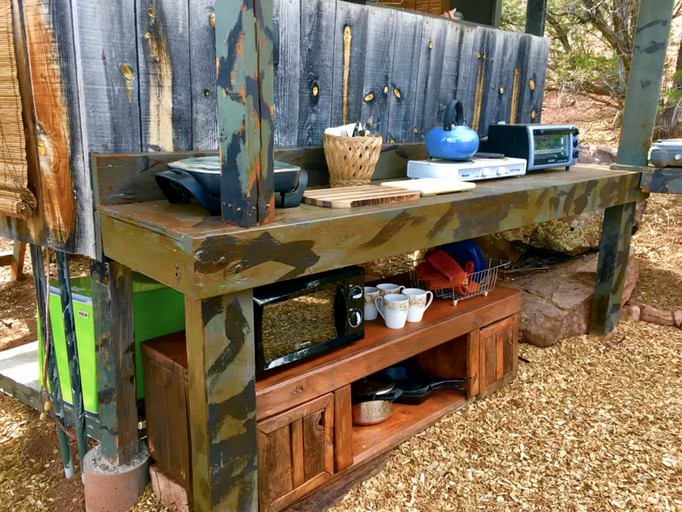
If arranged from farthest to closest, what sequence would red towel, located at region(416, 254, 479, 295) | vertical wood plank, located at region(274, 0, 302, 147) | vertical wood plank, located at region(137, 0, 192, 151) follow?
red towel, located at region(416, 254, 479, 295), vertical wood plank, located at region(274, 0, 302, 147), vertical wood plank, located at region(137, 0, 192, 151)

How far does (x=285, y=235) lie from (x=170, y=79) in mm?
893

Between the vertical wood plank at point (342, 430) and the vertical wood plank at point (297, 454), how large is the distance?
0.19m

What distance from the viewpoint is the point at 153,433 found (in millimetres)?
2510

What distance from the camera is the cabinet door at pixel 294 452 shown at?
224 cm

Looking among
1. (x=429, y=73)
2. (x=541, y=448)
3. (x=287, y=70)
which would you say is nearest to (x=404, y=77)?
(x=429, y=73)

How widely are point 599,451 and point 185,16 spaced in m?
2.74

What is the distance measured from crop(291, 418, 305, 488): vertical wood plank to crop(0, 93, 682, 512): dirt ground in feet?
0.70

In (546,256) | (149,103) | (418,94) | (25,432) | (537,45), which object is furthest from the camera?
(546,256)

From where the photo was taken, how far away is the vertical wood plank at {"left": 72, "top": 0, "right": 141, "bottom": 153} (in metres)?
2.06

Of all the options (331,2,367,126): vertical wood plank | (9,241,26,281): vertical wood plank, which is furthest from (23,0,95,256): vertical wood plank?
(9,241,26,281): vertical wood plank

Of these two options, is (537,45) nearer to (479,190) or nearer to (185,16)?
(479,190)

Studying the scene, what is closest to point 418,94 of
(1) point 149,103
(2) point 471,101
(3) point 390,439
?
(2) point 471,101

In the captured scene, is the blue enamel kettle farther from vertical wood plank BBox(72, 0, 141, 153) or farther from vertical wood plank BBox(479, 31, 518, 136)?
vertical wood plank BBox(72, 0, 141, 153)

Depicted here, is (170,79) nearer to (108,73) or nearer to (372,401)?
(108,73)
